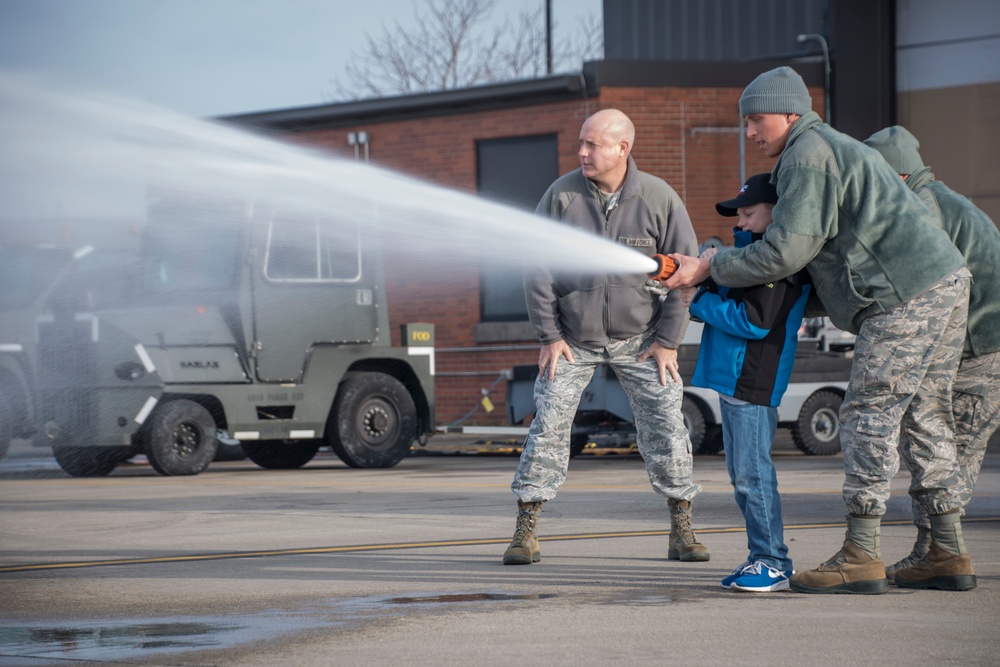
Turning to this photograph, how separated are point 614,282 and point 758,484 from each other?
140cm

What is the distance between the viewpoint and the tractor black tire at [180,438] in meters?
13.6

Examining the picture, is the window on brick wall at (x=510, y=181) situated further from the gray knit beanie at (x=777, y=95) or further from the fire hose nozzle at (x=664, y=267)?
the gray knit beanie at (x=777, y=95)

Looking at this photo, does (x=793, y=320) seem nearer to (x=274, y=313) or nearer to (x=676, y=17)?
(x=274, y=313)

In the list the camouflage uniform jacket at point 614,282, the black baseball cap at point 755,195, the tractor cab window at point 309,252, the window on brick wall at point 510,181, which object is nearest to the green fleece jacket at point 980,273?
the black baseball cap at point 755,195

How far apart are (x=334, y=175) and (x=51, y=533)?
15.1 ft

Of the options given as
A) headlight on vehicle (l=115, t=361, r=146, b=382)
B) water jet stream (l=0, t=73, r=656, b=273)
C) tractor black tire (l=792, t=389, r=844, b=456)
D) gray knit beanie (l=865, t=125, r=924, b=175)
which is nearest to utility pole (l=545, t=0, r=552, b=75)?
water jet stream (l=0, t=73, r=656, b=273)

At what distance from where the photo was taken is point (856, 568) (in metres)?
5.55

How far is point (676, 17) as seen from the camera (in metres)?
24.1

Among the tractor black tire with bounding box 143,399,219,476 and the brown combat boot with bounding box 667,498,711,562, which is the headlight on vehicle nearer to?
the tractor black tire with bounding box 143,399,219,476

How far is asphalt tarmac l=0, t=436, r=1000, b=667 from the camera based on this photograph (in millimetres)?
4562

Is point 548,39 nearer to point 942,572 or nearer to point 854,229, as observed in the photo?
point 854,229

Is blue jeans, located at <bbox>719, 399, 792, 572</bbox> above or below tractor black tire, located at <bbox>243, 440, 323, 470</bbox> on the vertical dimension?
above

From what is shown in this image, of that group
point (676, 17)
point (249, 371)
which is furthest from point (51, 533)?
point (676, 17)

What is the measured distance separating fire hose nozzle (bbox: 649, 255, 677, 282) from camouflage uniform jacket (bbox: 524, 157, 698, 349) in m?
0.86
